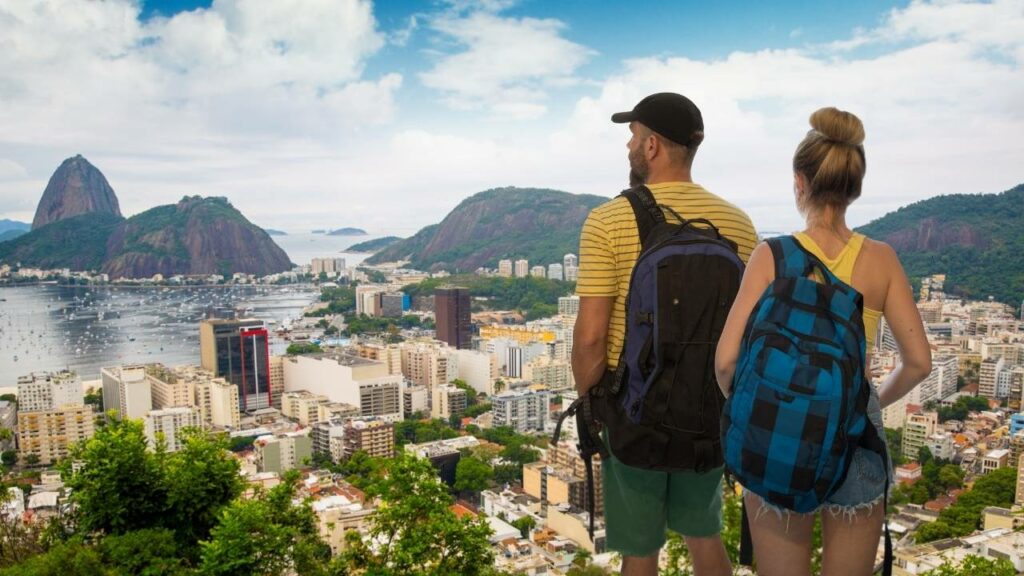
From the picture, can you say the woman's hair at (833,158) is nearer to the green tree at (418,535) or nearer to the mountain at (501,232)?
the green tree at (418,535)

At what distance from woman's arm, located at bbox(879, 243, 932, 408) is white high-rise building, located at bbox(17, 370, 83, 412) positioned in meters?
11.1

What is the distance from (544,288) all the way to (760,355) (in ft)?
83.7

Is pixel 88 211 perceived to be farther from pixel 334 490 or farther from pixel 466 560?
pixel 466 560

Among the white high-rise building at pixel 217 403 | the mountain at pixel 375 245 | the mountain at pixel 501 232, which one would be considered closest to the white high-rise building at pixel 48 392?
the white high-rise building at pixel 217 403

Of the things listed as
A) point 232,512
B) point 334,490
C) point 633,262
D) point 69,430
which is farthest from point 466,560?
point 69,430

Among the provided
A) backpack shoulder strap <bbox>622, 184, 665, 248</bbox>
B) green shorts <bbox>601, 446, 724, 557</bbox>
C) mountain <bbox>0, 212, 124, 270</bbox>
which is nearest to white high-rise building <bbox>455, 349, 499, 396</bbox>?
green shorts <bbox>601, 446, 724, 557</bbox>

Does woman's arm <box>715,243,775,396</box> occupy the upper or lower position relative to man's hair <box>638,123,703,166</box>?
lower

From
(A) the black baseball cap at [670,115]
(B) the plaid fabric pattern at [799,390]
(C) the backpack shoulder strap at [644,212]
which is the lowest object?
(B) the plaid fabric pattern at [799,390]

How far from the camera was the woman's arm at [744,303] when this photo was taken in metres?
0.62

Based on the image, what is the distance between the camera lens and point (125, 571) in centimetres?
163

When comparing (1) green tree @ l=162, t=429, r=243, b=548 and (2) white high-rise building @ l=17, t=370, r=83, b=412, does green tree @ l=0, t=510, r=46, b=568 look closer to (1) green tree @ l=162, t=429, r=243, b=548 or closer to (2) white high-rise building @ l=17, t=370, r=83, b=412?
(1) green tree @ l=162, t=429, r=243, b=548

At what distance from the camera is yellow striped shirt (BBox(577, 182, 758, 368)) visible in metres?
0.77

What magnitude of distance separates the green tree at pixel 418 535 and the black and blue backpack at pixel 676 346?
87 centimetres

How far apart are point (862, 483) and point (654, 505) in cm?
24
